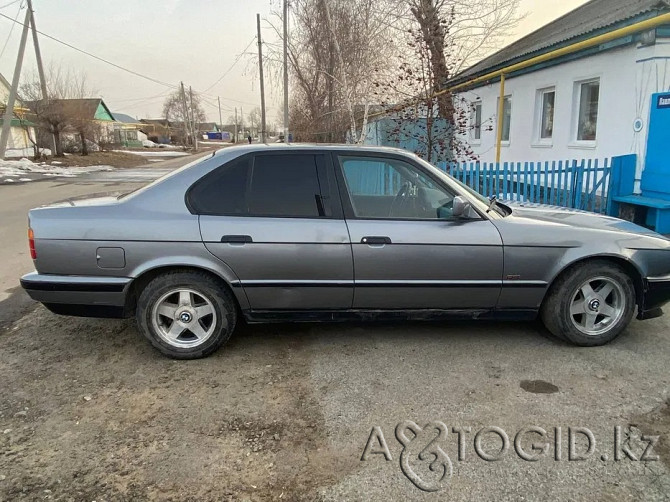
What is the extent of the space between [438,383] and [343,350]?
0.84 meters

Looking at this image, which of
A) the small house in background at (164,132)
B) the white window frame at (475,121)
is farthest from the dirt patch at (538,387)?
the small house in background at (164,132)

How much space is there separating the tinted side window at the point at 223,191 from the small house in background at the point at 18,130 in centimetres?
3461

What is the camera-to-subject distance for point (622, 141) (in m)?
8.08

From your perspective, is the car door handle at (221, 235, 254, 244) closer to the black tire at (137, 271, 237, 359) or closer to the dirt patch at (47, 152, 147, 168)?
the black tire at (137, 271, 237, 359)

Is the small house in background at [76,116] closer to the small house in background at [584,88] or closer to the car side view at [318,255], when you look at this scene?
the small house in background at [584,88]

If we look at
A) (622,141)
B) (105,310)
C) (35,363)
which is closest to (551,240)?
(105,310)

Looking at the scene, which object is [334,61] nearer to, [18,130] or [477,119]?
[477,119]

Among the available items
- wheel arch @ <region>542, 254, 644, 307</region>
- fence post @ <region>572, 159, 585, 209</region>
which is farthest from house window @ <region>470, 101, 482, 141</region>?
wheel arch @ <region>542, 254, 644, 307</region>

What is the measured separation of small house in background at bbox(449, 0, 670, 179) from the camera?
7414 millimetres

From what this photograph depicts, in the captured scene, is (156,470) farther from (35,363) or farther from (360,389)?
(35,363)

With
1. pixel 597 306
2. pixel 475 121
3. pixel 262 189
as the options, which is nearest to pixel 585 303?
pixel 597 306

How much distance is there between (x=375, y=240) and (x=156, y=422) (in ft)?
6.19

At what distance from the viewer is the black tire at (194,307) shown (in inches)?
143

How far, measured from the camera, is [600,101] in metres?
8.57
